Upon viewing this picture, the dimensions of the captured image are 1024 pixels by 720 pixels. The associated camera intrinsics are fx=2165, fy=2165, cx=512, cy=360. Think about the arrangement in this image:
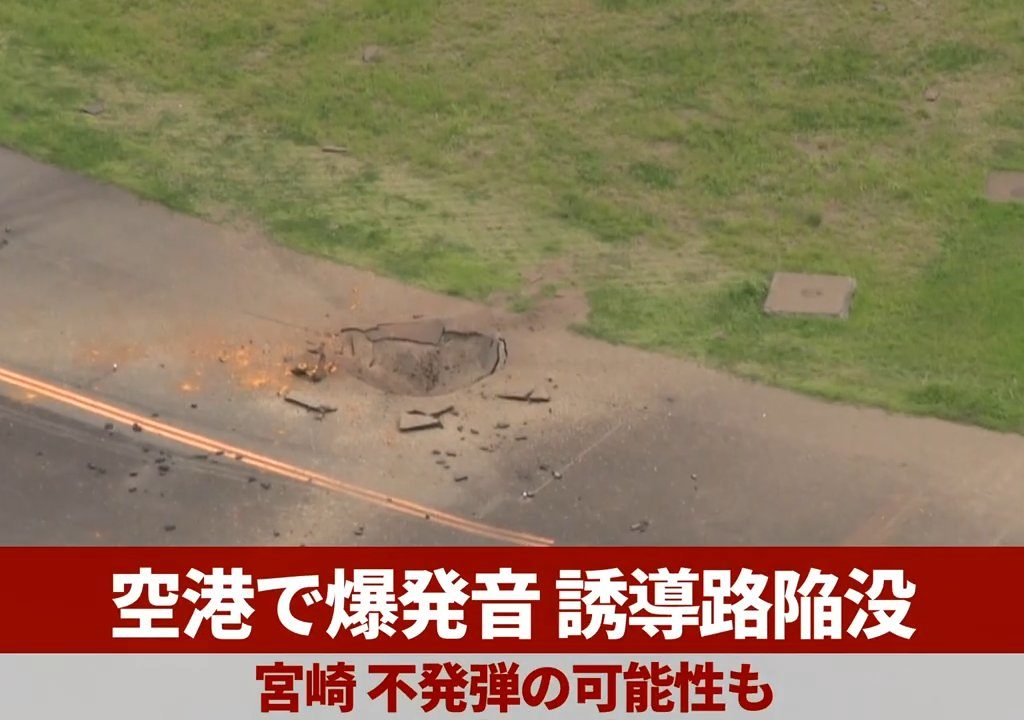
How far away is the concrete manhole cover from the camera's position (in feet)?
73.0

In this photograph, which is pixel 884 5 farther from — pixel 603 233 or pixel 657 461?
pixel 657 461

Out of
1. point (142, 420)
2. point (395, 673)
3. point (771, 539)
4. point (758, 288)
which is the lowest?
point (395, 673)

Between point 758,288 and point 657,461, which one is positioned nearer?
point 657,461

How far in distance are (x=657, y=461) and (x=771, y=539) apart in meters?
1.62

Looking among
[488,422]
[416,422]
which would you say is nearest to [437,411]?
[416,422]

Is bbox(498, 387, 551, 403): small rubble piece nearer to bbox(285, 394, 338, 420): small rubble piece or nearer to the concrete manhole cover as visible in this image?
the concrete manhole cover

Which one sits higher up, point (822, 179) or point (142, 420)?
point (822, 179)

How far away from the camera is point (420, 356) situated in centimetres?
2259

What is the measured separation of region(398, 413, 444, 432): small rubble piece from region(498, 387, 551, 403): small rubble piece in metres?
0.81

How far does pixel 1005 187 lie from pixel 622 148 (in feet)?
15.2

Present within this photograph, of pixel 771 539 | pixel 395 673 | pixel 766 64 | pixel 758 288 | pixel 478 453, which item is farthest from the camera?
pixel 766 64

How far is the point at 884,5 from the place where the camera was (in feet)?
96.4

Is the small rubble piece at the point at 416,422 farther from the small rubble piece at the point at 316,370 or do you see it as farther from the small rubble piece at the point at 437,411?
the small rubble piece at the point at 316,370

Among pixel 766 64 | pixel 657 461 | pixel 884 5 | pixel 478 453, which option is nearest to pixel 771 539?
pixel 657 461
